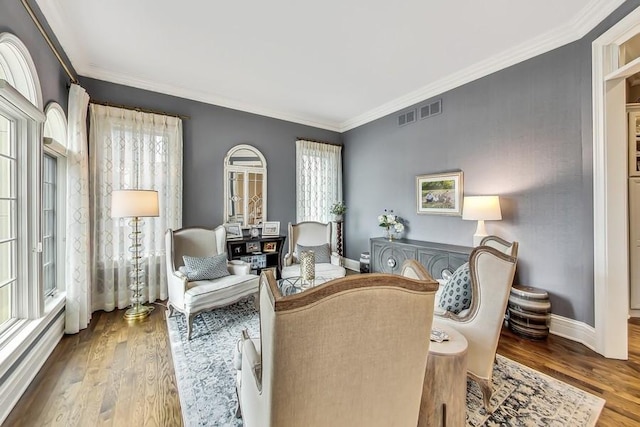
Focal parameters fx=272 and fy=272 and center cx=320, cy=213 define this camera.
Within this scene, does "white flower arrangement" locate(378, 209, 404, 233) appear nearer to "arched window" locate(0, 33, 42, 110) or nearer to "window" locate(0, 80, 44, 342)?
"window" locate(0, 80, 44, 342)

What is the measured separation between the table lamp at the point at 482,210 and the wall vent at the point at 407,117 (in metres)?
1.79

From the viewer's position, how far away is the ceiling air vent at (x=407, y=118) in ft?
14.4

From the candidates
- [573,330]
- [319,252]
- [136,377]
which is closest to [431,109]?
[319,252]

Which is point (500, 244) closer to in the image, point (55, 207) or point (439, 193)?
point (439, 193)

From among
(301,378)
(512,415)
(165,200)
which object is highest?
(165,200)

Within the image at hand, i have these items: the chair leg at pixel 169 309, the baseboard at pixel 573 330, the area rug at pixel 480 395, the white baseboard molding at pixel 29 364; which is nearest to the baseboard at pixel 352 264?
the baseboard at pixel 573 330

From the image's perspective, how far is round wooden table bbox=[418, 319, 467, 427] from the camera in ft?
4.69

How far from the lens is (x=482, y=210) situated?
3.13 meters

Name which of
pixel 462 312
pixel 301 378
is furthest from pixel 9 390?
pixel 462 312

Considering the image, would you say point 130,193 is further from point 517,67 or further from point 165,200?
point 517,67

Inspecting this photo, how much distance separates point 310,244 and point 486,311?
297 centimetres

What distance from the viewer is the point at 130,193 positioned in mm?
3039

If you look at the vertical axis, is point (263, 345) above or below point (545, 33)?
below

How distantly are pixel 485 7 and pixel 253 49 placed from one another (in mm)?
2287
